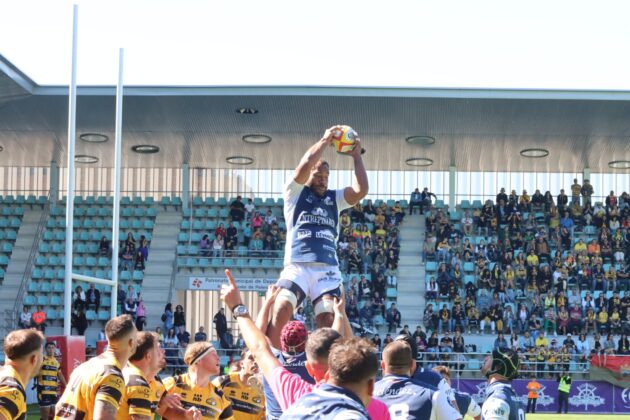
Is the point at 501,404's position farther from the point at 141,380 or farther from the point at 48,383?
the point at 48,383

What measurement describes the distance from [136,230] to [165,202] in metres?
1.96

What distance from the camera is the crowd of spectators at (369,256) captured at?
1298 inches

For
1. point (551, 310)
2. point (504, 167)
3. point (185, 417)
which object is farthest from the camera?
point (504, 167)

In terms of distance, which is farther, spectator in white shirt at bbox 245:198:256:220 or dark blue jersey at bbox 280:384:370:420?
spectator in white shirt at bbox 245:198:256:220

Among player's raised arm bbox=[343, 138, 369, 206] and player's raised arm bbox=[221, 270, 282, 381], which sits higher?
player's raised arm bbox=[343, 138, 369, 206]

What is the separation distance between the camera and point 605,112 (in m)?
33.0

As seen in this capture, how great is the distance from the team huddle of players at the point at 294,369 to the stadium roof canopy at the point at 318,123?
20.3m

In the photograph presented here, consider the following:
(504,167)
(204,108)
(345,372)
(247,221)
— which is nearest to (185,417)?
(345,372)

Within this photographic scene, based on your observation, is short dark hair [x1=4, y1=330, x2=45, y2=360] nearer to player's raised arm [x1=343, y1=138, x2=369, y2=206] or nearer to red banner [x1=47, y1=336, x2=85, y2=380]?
player's raised arm [x1=343, y1=138, x2=369, y2=206]

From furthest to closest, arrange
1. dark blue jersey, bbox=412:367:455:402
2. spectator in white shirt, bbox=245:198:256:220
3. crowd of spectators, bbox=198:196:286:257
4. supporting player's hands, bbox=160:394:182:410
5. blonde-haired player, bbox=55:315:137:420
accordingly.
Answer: spectator in white shirt, bbox=245:198:256:220, crowd of spectators, bbox=198:196:286:257, supporting player's hands, bbox=160:394:182:410, dark blue jersey, bbox=412:367:455:402, blonde-haired player, bbox=55:315:137:420

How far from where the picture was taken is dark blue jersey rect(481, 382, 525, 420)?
8.17 metres

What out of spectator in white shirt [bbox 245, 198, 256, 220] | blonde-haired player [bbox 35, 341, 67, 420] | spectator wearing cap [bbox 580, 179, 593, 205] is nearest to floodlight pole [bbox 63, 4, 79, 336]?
blonde-haired player [bbox 35, 341, 67, 420]

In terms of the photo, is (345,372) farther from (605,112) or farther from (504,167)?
(504,167)

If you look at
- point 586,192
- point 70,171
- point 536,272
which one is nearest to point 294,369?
point 70,171
